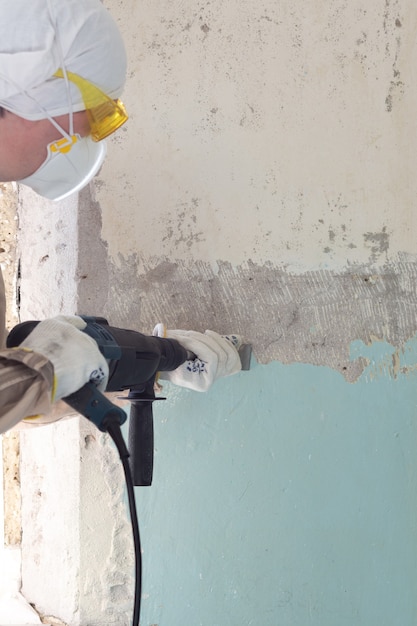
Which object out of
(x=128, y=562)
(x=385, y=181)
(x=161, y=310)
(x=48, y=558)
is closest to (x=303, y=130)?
(x=385, y=181)

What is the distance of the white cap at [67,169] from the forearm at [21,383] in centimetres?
38

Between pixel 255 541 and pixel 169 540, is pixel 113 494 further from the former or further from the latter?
pixel 255 541

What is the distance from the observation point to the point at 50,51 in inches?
37.9

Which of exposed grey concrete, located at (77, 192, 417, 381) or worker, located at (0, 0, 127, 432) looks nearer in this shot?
worker, located at (0, 0, 127, 432)

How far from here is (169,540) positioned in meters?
1.46

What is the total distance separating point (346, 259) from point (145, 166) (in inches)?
19.9

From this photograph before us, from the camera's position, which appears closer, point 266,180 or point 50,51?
point 50,51

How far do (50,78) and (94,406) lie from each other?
19.7 inches

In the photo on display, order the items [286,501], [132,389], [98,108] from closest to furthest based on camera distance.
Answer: [98,108], [132,389], [286,501]

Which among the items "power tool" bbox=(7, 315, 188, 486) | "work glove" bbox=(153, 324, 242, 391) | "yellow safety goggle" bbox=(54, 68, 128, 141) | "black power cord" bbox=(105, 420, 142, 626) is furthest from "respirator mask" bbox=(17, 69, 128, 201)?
"black power cord" bbox=(105, 420, 142, 626)

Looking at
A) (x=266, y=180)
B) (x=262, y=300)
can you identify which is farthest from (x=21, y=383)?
(x=266, y=180)

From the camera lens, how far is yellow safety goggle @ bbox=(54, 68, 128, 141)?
102cm

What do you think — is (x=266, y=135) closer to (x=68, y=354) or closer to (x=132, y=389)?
(x=132, y=389)

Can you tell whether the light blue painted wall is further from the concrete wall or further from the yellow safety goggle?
the yellow safety goggle
